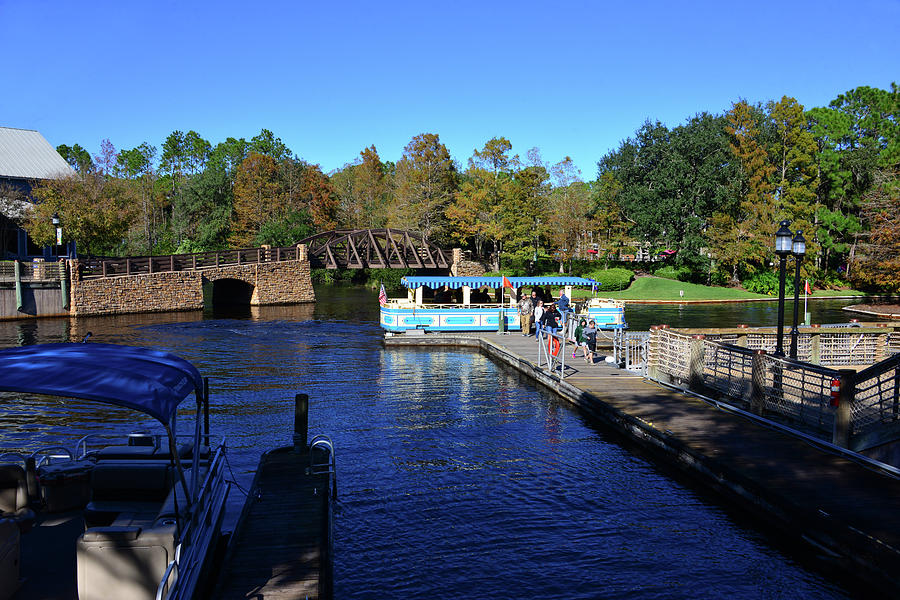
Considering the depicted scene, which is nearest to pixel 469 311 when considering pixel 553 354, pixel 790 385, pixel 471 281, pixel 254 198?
pixel 471 281

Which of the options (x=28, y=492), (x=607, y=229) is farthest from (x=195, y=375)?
(x=607, y=229)

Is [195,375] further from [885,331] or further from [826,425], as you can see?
[885,331]

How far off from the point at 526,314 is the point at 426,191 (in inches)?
1676

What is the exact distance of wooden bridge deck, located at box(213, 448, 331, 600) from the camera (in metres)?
8.46

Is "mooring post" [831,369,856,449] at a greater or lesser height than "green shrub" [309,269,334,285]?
lesser

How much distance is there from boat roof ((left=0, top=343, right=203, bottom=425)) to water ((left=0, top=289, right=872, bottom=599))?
4.30m

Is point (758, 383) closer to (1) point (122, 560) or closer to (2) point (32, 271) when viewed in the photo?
(1) point (122, 560)

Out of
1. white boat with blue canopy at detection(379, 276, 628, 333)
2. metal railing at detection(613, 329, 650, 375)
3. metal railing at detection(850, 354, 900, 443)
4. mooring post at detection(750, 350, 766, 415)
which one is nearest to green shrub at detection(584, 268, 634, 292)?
white boat with blue canopy at detection(379, 276, 628, 333)

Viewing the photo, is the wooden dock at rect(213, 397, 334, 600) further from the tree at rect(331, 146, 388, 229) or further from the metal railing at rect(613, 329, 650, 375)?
the tree at rect(331, 146, 388, 229)

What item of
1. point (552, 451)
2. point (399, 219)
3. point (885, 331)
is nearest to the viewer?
point (552, 451)

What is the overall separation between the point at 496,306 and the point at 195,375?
97.8 ft

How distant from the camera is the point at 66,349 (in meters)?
8.68

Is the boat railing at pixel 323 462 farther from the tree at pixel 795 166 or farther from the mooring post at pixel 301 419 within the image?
the tree at pixel 795 166

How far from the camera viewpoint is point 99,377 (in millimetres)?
7621
